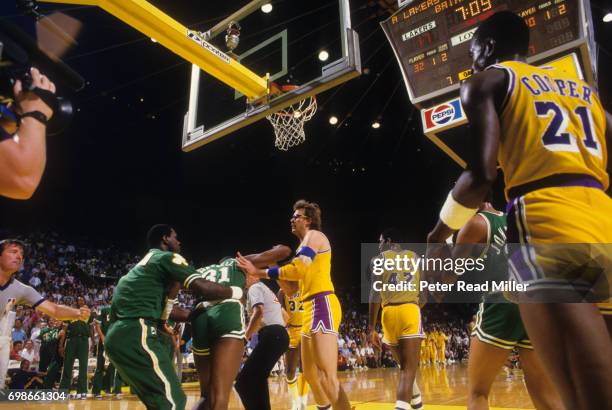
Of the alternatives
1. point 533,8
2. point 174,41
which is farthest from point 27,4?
point 533,8

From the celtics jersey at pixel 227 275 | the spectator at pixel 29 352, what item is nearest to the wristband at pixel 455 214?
the celtics jersey at pixel 227 275

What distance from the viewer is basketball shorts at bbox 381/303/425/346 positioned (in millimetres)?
5340

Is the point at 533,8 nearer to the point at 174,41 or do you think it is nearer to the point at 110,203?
the point at 174,41

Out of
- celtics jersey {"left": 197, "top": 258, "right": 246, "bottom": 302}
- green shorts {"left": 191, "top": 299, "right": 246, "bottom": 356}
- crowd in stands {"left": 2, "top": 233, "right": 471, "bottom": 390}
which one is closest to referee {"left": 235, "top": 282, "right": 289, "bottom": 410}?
green shorts {"left": 191, "top": 299, "right": 246, "bottom": 356}

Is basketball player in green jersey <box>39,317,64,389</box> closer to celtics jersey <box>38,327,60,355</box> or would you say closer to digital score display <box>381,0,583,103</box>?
celtics jersey <box>38,327,60,355</box>

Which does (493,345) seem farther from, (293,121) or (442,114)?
(293,121)

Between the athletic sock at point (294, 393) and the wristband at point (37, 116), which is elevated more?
the wristband at point (37, 116)

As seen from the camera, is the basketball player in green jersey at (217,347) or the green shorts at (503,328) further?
the basketball player in green jersey at (217,347)

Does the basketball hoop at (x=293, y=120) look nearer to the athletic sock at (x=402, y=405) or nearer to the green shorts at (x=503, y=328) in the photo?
the athletic sock at (x=402, y=405)

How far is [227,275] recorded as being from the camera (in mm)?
4430

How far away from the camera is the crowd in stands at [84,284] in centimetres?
1282

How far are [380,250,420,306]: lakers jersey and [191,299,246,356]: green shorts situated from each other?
2167 millimetres

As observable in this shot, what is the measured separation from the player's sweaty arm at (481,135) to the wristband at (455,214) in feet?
0.05

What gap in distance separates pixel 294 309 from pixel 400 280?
6.35 ft
